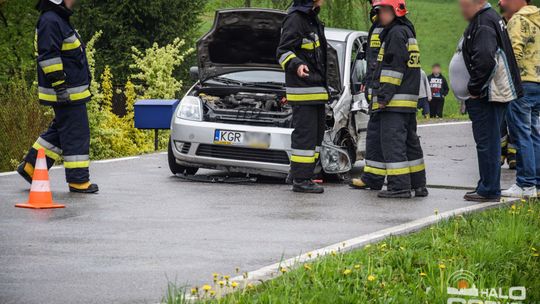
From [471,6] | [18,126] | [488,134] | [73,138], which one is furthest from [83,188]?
[18,126]

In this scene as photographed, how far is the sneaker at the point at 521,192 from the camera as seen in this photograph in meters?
10.9

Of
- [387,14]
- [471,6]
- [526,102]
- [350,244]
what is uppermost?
[471,6]

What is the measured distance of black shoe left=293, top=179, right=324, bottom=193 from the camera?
11.3 meters

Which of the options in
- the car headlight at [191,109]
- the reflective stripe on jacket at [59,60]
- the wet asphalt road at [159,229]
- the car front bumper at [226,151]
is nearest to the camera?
the wet asphalt road at [159,229]

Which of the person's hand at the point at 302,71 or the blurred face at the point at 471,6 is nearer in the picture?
the blurred face at the point at 471,6

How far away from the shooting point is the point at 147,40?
117ft

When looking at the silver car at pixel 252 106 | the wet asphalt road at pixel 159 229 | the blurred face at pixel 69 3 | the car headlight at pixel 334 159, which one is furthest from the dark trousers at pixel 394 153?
the blurred face at pixel 69 3

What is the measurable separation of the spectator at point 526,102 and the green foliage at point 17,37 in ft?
89.3

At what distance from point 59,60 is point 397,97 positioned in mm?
3291

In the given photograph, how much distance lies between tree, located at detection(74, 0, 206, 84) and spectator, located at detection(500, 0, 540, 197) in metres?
24.1

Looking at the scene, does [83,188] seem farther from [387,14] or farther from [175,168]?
[387,14]

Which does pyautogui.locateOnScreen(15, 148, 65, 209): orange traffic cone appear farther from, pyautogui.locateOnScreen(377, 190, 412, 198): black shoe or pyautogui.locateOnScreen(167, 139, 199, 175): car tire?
pyautogui.locateOnScreen(377, 190, 412, 198): black shoe

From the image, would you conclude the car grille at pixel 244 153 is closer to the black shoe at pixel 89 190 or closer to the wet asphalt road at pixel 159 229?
the wet asphalt road at pixel 159 229

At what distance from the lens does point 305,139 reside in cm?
1119
